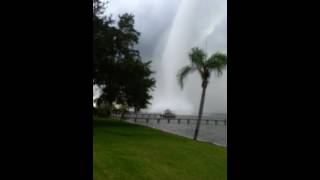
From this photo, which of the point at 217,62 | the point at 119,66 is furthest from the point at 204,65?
the point at 119,66

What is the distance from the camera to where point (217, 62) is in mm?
25000

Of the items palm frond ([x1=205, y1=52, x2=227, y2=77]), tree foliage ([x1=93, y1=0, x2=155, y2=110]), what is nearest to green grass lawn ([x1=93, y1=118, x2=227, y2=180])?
palm frond ([x1=205, y1=52, x2=227, y2=77])

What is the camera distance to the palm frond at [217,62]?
24984mm

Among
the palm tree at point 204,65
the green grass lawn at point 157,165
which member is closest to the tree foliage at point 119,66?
the palm tree at point 204,65

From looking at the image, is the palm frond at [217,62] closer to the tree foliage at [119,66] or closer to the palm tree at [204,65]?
the palm tree at [204,65]

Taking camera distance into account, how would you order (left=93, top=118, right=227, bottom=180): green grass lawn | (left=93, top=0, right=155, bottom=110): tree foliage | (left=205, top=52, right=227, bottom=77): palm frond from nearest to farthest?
(left=93, top=118, right=227, bottom=180): green grass lawn → (left=205, top=52, right=227, bottom=77): palm frond → (left=93, top=0, right=155, bottom=110): tree foliage

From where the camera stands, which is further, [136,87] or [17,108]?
[136,87]

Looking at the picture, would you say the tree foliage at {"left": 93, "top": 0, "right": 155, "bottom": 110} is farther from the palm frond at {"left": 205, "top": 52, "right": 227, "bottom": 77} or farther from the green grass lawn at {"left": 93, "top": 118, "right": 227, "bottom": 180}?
the green grass lawn at {"left": 93, "top": 118, "right": 227, "bottom": 180}

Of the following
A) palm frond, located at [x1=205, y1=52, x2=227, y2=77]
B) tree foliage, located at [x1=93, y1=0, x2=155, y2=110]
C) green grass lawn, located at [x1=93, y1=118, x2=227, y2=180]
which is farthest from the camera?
tree foliage, located at [x1=93, y1=0, x2=155, y2=110]

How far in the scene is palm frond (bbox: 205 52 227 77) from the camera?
2498 cm
